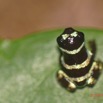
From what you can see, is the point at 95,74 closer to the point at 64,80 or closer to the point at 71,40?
the point at 64,80

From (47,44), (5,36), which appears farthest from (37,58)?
(5,36)

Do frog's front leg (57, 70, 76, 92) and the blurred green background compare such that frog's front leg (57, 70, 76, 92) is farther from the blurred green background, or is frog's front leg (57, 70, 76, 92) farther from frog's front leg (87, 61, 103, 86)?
the blurred green background

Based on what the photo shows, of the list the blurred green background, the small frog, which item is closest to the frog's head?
the small frog

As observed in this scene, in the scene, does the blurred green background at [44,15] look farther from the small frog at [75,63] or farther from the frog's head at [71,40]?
the frog's head at [71,40]

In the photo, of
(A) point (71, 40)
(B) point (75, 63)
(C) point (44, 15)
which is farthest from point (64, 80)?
(C) point (44, 15)

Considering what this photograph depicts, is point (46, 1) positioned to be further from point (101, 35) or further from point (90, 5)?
point (101, 35)

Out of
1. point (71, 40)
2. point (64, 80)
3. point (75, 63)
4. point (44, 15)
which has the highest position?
A: point (71, 40)

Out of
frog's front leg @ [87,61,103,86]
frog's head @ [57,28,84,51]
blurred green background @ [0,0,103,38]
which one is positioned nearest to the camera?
frog's head @ [57,28,84,51]
